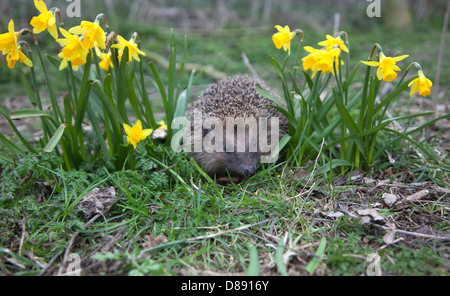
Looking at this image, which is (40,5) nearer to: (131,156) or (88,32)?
(88,32)

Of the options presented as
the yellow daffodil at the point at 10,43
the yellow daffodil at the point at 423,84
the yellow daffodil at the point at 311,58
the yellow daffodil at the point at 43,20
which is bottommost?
the yellow daffodil at the point at 423,84

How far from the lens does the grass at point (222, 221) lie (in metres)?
3.04

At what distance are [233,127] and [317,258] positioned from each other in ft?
7.91

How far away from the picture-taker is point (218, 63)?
30.0 ft

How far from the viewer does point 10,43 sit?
3537 mm

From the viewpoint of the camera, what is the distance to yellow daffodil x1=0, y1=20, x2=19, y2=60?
3.47 meters

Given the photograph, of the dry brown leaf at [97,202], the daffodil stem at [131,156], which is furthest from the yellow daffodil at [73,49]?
the dry brown leaf at [97,202]

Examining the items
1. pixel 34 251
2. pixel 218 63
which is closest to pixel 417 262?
pixel 34 251

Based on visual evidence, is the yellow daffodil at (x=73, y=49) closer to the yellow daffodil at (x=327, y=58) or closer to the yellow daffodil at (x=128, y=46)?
the yellow daffodil at (x=128, y=46)

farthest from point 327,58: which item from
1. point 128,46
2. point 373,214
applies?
point 128,46

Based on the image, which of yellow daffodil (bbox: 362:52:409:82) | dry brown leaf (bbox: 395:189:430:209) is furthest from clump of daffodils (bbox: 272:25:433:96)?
dry brown leaf (bbox: 395:189:430:209)

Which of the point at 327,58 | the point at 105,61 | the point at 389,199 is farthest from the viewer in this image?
the point at 105,61

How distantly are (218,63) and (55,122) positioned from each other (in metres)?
5.67
